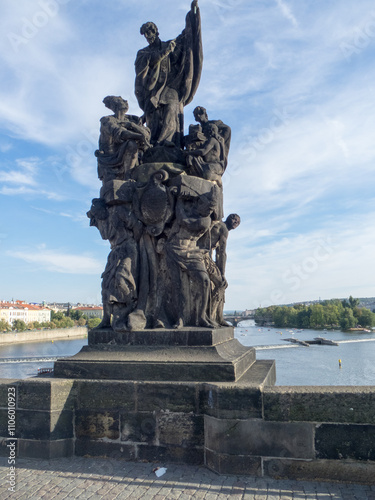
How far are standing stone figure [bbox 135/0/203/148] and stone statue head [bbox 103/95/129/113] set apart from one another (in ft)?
1.85

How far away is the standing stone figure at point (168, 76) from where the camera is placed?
5.98 meters

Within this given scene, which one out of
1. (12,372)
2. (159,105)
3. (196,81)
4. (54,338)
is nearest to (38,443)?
(159,105)

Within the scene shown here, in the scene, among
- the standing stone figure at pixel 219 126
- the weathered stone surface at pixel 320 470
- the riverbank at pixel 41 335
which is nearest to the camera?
the weathered stone surface at pixel 320 470

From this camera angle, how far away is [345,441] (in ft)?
11.5

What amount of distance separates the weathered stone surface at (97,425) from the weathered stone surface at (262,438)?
994 mm

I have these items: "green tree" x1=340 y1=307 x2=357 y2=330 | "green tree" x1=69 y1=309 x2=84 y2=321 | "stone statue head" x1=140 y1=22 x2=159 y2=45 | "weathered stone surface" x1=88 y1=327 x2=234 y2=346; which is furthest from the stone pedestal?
"green tree" x1=69 y1=309 x2=84 y2=321

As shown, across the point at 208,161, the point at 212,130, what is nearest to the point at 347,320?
the point at 212,130

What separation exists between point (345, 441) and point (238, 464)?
91 cm

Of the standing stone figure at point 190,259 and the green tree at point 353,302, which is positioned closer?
the standing stone figure at point 190,259

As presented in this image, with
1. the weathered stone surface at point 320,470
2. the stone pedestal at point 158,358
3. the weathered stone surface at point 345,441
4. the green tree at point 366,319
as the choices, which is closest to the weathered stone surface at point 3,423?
the stone pedestal at point 158,358

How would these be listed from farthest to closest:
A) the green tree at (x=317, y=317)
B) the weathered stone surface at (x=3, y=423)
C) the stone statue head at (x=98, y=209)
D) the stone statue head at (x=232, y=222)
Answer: the green tree at (x=317, y=317), the stone statue head at (x=232, y=222), the stone statue head at (x=98, y=209), the weathered stone surface at (x=3, y=423)

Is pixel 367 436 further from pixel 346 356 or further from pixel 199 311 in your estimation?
pixel 346 356

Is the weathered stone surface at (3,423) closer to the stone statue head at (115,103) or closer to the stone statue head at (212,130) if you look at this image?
the stone statue head at (115,103)

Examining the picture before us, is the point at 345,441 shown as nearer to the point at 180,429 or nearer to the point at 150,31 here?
the point at 180,429
